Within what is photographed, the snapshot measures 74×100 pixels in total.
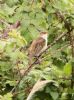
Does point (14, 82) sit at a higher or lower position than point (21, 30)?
lower

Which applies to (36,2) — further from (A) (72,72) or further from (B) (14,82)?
(A) (72,72)

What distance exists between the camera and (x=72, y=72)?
8.18ft

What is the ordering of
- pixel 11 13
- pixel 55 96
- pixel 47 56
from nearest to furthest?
pixel 55 96 < pixel 47 56 < pixel 11 13

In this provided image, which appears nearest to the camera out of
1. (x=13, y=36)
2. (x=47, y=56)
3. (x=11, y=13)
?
(x=13, y=36)

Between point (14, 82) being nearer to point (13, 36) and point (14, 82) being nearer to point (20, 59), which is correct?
point (20, 59)

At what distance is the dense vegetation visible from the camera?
2.47 m

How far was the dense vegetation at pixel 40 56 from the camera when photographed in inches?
97.3

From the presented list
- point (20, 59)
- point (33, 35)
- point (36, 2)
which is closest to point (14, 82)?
point (20, 59)

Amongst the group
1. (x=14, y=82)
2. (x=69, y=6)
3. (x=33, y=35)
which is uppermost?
(x=69, y=6)

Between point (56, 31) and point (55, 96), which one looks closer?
Result: point (55, 96)

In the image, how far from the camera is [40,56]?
3.22 m

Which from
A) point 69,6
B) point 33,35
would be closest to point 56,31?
point 33,35

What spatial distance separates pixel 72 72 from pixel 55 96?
0.20 m

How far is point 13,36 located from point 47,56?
0.52 meters
